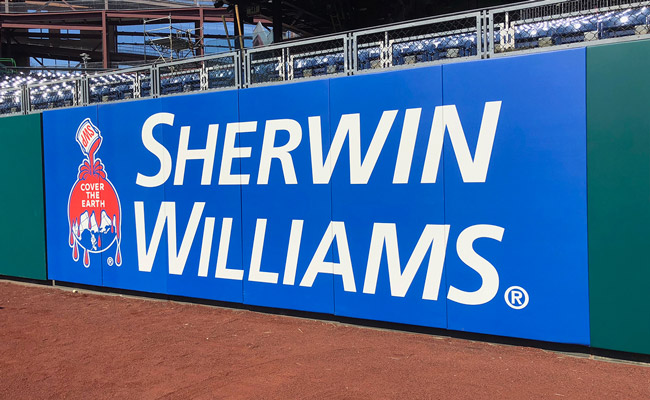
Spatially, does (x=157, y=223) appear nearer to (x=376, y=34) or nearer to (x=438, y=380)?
(x=376, y=34)

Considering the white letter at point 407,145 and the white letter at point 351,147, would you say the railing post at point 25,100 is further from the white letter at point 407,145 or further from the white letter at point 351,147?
the white letter at point 407,145

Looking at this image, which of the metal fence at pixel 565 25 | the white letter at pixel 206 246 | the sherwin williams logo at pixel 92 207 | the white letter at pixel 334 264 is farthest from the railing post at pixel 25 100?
the metal fence at pixel 565 25

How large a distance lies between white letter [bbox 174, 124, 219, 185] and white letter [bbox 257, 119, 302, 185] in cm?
101

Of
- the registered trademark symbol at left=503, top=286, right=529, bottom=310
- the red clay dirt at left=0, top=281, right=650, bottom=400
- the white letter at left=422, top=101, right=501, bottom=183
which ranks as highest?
the white letter at left=422, top=101, right=501, bottom=183

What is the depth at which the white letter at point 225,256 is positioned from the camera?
29.1 ft

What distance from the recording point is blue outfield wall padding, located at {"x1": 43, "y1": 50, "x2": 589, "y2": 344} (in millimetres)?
6250

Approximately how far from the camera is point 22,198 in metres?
11.8

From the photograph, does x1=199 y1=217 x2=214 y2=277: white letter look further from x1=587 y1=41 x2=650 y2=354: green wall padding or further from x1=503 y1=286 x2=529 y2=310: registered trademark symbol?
x1=587 y1=41 x2=650 y2=354: green wall padding

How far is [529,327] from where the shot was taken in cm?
637

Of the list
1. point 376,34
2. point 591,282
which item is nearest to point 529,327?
point 591,282

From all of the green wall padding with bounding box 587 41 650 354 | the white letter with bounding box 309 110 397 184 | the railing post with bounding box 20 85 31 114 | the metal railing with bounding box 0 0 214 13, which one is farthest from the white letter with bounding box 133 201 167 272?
the metal railing with bounding box 0 0 214 13

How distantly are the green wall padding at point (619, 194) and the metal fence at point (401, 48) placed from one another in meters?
0.39

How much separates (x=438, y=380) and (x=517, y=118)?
3060 millimetres

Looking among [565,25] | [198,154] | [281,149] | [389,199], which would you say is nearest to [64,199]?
[198,154]
